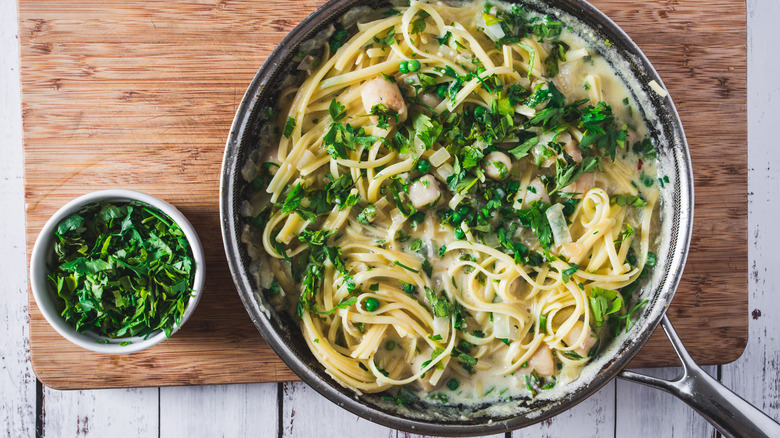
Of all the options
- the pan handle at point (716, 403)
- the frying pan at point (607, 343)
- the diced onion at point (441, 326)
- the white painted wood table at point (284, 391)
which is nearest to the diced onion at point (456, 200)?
the diced onion at point (441, 326)

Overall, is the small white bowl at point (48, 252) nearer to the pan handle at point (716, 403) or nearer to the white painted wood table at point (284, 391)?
the white painted wood table at point (284, 391)

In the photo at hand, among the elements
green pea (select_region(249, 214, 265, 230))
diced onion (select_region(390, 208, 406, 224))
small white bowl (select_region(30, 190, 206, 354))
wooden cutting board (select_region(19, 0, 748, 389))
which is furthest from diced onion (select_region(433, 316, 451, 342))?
small white bowl (select_region(30, 190, 206, 354))

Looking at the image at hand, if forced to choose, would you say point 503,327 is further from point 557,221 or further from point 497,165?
point 497,165

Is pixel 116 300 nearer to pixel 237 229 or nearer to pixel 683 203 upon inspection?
pixel 237 229

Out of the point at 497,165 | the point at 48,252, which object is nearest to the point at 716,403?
the point at 497,165

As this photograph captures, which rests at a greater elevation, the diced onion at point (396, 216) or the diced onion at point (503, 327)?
the diced onion at point (396, 216)

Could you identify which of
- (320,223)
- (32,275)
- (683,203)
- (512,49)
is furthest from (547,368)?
(32,275)

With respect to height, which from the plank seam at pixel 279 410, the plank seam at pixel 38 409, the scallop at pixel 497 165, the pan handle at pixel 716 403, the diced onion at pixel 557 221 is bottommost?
the plank seam at pixel 38 409
